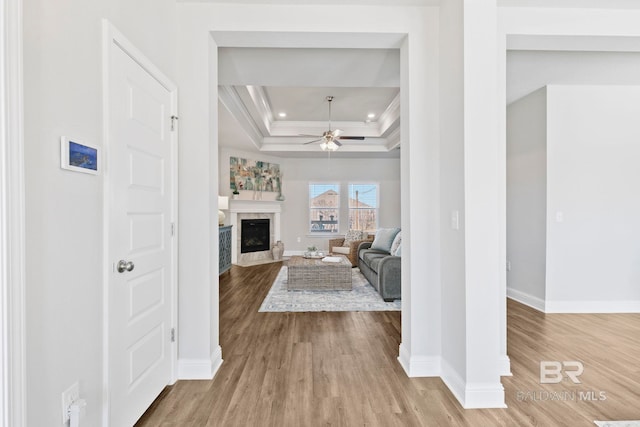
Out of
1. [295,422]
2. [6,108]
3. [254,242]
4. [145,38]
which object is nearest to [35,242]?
[6,108]

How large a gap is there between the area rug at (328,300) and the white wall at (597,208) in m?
2.05

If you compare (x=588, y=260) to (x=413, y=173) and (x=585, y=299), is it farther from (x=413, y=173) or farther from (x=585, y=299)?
(x=413, y=173)

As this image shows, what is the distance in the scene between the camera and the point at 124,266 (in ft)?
5.36

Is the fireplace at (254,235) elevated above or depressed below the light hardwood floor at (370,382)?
above

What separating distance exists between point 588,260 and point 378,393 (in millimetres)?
3318

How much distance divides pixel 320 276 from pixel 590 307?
3354 millimetres

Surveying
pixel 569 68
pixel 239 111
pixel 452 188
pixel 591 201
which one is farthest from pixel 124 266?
pixel 591 201

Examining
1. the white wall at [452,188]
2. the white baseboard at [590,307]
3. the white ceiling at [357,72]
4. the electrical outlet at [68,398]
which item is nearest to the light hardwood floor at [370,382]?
the white baseboard at [590,307]

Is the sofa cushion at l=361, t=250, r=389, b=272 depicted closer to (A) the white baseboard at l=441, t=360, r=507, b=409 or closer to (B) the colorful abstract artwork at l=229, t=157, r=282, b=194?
(A) the white baseboard at l=441, t=360, r=507, b=409

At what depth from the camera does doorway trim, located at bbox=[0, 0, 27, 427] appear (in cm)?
98

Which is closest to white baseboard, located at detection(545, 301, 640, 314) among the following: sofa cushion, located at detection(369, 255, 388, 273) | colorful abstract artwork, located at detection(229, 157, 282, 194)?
sofa cushion, located at detection(369, 255, 388, 273)

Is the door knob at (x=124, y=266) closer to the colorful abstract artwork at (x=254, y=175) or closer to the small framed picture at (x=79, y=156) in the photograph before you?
the small framed picture at (x=79, y=156)

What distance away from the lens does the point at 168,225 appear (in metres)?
2.14

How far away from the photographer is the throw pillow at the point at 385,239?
5.30 metres
